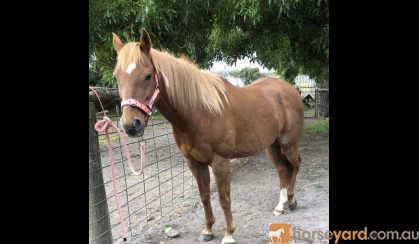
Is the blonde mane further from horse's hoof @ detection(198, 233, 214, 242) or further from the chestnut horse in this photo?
horse's hoof @ detection(198, 233, 214, 242)

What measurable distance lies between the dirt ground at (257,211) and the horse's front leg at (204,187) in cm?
9

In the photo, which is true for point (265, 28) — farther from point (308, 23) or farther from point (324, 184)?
point (324, 184)

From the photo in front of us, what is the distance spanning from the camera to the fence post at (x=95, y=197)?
2.69m

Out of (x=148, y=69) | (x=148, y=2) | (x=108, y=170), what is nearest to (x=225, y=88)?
(x=148, y=69)

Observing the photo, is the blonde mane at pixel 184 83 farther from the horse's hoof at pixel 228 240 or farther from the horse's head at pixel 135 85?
the horse's hoof at pixel 228 240

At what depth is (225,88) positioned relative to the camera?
3.34m

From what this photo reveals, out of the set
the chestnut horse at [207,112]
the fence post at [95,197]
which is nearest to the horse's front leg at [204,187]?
the chestnut horse at [207,112]

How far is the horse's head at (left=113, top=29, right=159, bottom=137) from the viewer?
94.7 inches

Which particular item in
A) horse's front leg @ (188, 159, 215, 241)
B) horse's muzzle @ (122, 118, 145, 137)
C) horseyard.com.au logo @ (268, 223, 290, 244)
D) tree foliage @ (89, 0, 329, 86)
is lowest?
horseyard.com.au logo @ (268, 223, 290, 244)

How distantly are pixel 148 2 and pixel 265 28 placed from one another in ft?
6.26

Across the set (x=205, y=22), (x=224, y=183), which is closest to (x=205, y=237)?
(x=224, y=183)

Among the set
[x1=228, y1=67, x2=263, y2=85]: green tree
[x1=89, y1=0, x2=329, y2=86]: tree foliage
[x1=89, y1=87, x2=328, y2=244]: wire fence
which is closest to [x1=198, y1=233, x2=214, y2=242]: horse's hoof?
[x1=89, y1=87, x2=328, y2=244]: wire fence

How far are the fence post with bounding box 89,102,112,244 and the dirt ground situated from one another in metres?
0.69

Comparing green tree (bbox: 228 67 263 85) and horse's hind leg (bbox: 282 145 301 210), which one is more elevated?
green tree (bbox: 228 67 263 85)
